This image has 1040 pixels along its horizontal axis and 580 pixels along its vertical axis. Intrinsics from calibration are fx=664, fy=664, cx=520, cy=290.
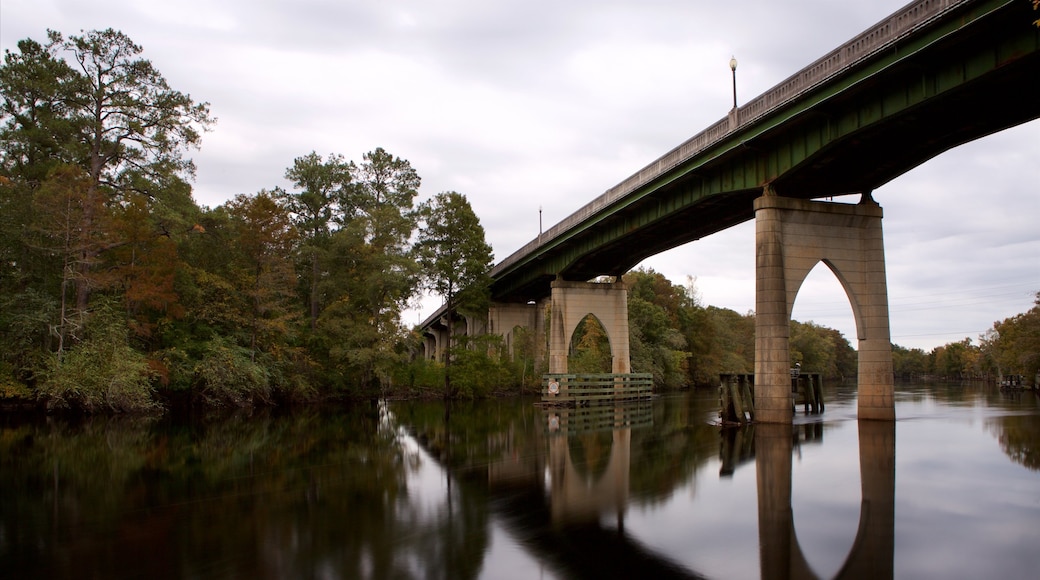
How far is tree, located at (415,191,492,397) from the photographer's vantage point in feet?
162

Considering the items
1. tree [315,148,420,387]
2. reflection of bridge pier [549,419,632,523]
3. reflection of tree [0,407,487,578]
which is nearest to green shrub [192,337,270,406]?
tree [315,148,420,387]

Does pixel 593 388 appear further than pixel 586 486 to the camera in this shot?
Yes

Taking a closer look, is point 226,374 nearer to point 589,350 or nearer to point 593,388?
point 593,388

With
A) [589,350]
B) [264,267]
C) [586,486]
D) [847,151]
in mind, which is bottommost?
[586,486]

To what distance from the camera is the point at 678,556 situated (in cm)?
827

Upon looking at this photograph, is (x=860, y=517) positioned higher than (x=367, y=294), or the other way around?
(x=367, y=294)

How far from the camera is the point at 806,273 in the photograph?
2589 cm

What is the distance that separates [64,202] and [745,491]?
1281 inches

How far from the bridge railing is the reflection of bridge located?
1182 cm

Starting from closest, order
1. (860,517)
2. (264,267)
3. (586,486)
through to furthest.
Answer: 1. (860,517)
2. (586,486)
3. (264,267)

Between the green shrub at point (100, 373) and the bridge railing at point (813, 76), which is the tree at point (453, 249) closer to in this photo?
the bridge railing at point (813, 76)

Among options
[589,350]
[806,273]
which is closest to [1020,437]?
[806,273]

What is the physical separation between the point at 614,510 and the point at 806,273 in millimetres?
18275

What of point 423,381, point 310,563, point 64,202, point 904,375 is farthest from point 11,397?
point 904,375
